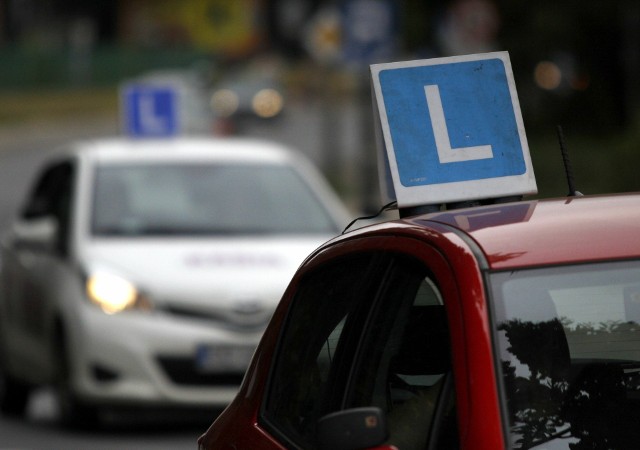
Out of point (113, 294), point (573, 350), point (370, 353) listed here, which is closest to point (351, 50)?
point (113, 294)

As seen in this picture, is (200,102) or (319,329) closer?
(319,329)

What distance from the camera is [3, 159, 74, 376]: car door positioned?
1132 cm

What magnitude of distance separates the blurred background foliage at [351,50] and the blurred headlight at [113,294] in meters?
2.77

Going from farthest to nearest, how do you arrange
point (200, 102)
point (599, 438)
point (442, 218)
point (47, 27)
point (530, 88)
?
point (47, 27) → point (200, 102) → point (530, 88) → point (442, 218) → point (599, 438)

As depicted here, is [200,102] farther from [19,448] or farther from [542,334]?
[542,334]

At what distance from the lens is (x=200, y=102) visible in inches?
1570

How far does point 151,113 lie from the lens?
15180 mm

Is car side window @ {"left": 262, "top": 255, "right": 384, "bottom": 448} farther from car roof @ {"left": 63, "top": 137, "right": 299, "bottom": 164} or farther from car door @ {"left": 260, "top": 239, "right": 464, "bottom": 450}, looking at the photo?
car roof @ {"left": 63, "top": 137, "right": 299, "bottom": 164}

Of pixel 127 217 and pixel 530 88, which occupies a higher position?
pixel 127 217

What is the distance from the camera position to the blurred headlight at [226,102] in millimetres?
58188

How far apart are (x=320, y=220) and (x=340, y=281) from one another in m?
7.16

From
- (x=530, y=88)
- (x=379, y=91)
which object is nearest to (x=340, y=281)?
(x=379, y=91)

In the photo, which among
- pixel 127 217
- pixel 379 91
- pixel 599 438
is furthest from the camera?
pixel 127 217

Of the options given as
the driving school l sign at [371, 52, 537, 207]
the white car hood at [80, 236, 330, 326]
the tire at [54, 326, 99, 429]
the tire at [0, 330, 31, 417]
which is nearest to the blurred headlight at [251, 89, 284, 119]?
the tire at [0, 330, 31, 417]
